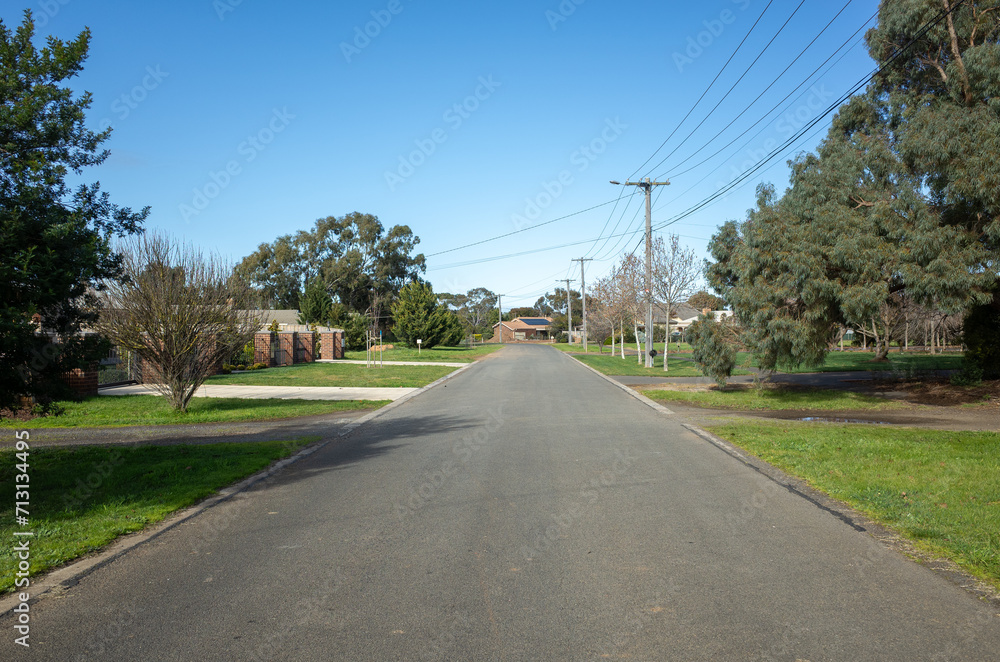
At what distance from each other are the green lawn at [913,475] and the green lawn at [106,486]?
712 centimetres

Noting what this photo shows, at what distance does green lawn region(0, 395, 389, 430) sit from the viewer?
1343 centimetres

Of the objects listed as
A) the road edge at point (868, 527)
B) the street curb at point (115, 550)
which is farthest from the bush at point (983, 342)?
the street curb at point (115, 550)

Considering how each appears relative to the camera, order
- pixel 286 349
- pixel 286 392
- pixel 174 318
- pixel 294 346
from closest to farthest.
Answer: pixel 174 318 < pixel 286 392 < pixel 286 349 < pixel 294 346

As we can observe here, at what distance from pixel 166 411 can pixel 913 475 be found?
14.7 m

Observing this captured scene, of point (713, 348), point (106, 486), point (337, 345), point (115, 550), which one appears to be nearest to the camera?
point (115, 550)

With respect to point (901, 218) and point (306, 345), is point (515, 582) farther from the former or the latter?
point (306, 345)

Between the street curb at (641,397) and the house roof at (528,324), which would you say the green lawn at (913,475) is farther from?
the house roof at (528,324)

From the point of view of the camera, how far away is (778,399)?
18.0m

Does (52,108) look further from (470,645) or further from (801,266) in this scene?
(801,266)

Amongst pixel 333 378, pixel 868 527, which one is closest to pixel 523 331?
pixel 333 378

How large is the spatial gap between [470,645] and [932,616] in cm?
291

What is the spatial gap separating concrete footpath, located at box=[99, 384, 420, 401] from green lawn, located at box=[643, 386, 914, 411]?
27.5ft

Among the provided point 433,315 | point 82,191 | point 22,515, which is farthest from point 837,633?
point 433,315

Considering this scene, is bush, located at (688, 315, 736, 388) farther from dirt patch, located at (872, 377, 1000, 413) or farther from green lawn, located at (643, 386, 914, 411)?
dirt patch, located at (872, 377, 1000, 413)
